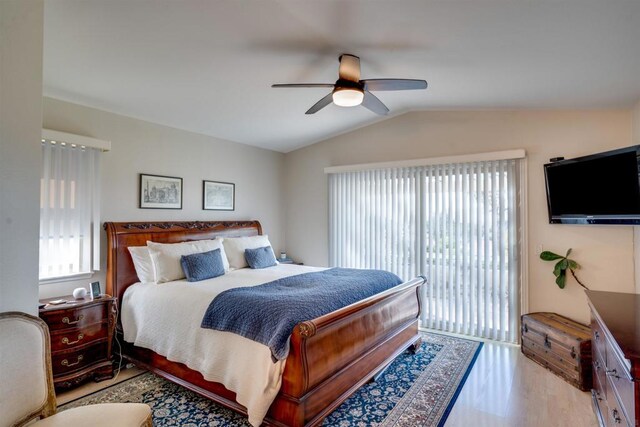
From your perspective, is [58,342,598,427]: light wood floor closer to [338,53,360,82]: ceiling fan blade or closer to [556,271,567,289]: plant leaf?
[556,271,567,289]: plant leaf

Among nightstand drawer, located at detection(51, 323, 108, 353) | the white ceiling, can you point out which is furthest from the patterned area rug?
the white ceiling

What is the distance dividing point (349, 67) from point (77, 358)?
3489 mm

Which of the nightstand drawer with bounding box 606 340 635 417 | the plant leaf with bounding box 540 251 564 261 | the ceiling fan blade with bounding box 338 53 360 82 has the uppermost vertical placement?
the ceiling fan blade with bounding box 338 53 360 82

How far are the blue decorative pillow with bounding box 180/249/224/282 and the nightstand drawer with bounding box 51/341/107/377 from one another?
0.96 m

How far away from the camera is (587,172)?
10.4 feet

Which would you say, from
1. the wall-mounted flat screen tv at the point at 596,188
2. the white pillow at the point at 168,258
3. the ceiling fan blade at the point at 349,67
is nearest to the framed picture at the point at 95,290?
the white pillow at the point at 168,258

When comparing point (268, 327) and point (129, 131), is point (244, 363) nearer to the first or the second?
point (268, 327)

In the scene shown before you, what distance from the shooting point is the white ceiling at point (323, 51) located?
2.09 meters

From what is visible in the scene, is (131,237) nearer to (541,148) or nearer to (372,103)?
(372,103)

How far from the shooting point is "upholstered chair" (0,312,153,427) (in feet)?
4.93

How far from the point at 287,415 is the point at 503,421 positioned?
1.62m

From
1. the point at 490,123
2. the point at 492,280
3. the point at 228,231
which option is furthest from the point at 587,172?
the point at 228,231

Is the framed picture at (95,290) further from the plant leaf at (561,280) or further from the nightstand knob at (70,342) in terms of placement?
the plant leaf at (561,280)

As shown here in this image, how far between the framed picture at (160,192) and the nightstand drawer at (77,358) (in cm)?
163
